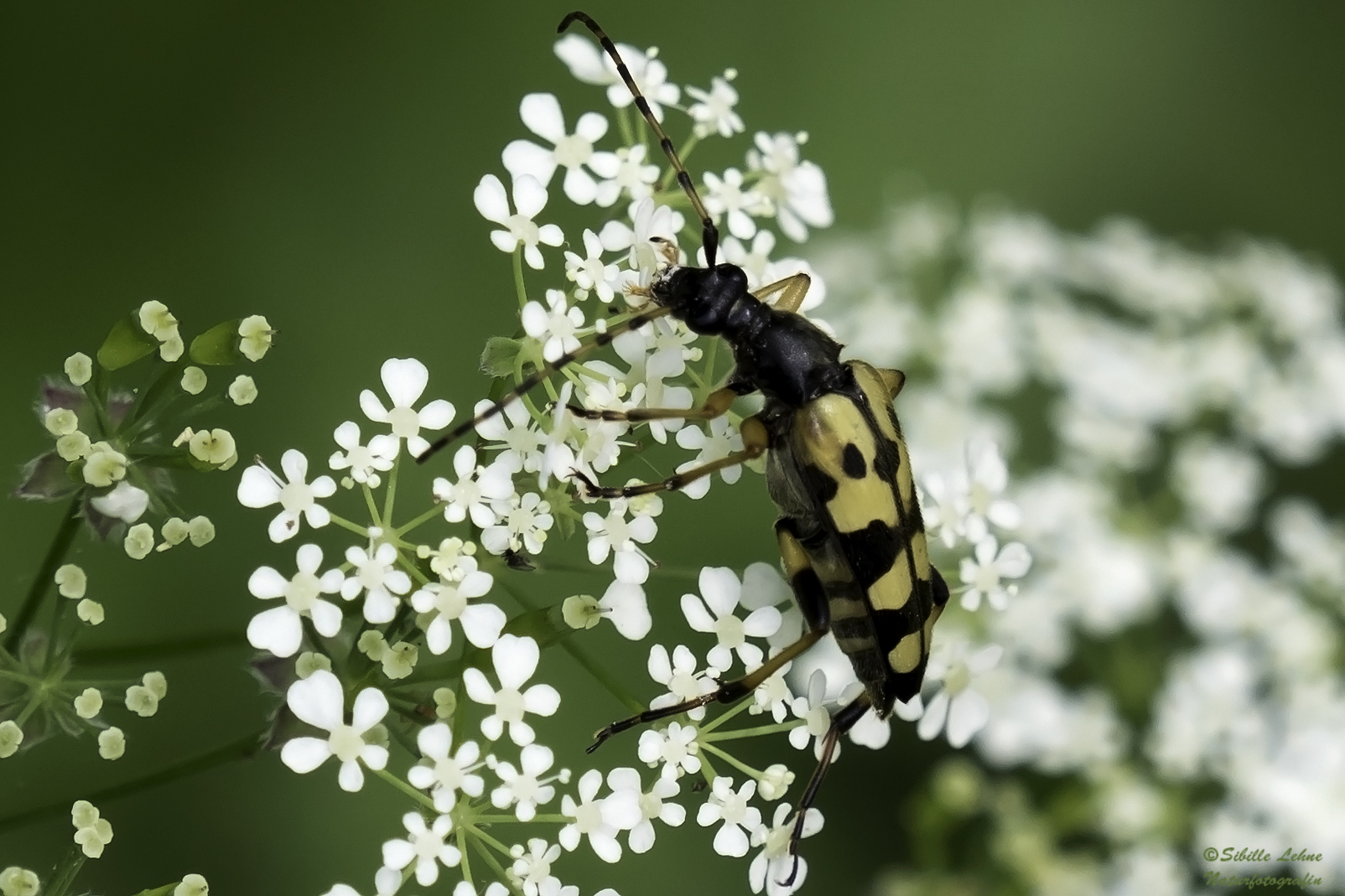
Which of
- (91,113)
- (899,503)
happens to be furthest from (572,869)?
(91,113)

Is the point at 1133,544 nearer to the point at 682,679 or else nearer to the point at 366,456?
the point at 682,679

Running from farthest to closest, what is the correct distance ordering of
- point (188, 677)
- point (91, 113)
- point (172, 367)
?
1. point (91, 113)
2. point (188, 677)
3. point (172, 367)

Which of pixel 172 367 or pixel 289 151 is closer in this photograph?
pixel 172 367

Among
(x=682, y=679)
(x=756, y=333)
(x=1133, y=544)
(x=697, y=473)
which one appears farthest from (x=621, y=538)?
(x=1133, y=544)

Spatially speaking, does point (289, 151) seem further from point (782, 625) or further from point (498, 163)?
point (782, 625)

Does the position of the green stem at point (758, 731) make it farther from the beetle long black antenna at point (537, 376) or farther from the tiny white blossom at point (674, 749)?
the beetle long black antenna at point (537, 376)

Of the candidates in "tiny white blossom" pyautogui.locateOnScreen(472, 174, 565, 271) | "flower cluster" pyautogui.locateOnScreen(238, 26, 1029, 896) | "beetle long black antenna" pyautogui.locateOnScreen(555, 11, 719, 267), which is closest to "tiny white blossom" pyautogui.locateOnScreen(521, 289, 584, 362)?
"flower cluster" pyautogui.locateOnScreen(238, 26, 1029, 896)

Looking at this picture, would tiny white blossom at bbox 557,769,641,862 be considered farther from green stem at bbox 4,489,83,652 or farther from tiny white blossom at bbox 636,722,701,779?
green stem at bbox 4,489,83,652
